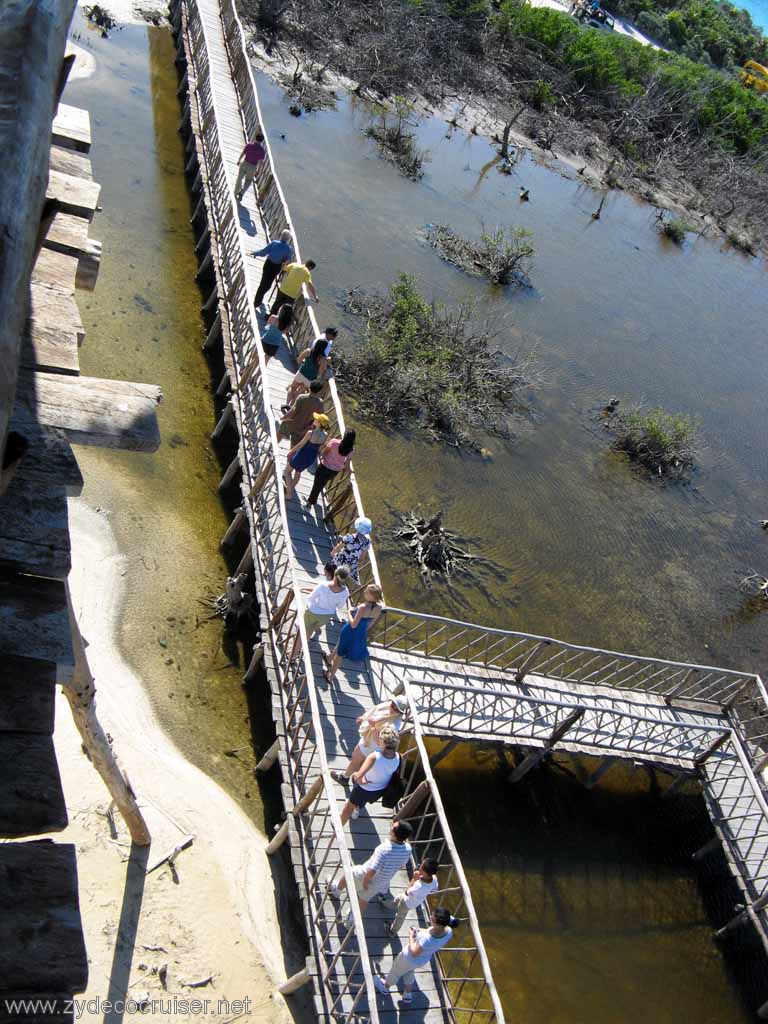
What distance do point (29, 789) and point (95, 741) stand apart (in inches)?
252

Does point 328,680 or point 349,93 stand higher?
point 349,93

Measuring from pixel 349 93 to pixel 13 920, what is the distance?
130ft

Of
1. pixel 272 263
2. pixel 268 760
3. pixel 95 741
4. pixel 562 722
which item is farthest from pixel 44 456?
pixel 272 263

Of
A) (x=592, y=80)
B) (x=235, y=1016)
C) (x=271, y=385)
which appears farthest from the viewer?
(x=592, y=80)

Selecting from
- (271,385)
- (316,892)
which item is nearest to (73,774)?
(316,892)

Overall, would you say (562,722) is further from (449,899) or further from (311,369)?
(311,369)

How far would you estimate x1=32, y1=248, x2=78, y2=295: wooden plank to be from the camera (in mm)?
5004

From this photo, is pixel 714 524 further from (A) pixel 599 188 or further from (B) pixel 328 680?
Result: (A) pixel 599 188

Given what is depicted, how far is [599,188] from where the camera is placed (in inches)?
1599

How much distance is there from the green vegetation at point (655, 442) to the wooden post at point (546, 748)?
12171mm

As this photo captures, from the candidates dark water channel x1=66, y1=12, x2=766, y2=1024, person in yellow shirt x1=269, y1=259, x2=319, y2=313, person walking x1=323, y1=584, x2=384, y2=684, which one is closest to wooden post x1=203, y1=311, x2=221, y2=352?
dark water channel x1=66, y1=12, x2=766, y2=1024

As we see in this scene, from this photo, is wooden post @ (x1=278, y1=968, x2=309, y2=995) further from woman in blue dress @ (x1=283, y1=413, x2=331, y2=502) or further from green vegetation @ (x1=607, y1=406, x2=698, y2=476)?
green vegetation @ (x1=607, y1=406, x2=698, y2=476)

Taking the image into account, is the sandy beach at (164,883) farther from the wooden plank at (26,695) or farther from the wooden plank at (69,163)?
the wooden plank at (26,695)

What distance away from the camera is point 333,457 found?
1402 cm
